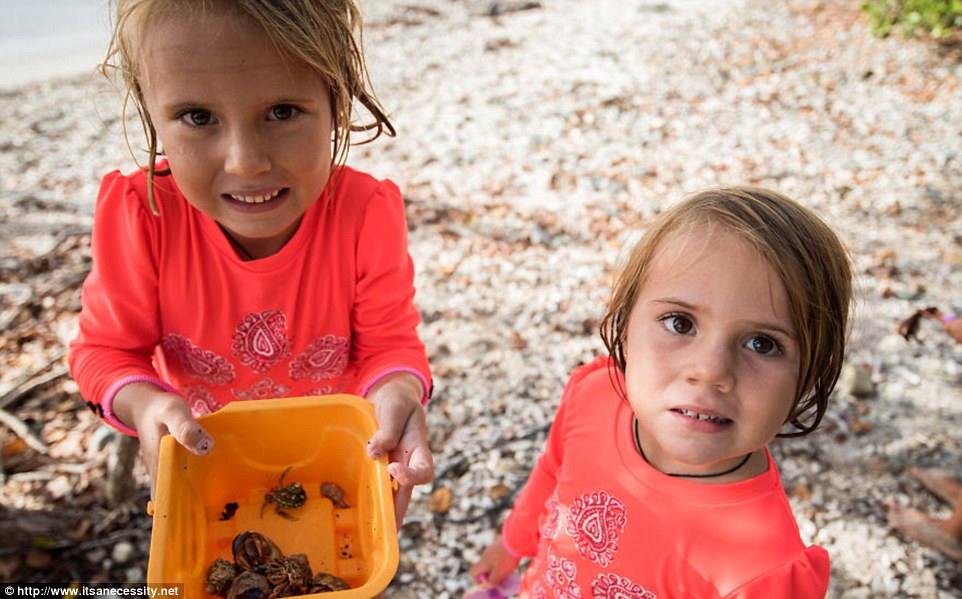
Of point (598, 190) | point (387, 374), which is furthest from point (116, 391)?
point (598, 190)

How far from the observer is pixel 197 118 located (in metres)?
1.32

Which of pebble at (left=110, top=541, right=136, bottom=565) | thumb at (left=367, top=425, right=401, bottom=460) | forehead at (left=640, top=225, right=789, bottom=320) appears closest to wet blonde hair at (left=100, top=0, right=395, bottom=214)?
thumb at (left=367, top=425, right=401, bottom=460)

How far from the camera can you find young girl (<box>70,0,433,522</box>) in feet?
4.16

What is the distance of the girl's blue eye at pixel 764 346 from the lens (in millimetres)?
1212

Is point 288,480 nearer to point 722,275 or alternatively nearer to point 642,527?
point 642,527

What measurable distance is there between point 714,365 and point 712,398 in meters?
0.05

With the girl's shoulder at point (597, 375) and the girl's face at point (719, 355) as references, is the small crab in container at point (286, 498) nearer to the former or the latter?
the girl's shoulder at point (597, 375)

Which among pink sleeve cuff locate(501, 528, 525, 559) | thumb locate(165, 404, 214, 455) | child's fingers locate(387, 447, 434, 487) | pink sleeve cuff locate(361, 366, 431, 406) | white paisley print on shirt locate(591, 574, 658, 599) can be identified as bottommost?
pink sleeve cuff locate(501, 528, 525, 559)

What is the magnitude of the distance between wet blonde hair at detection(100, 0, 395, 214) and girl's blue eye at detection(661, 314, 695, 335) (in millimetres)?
678

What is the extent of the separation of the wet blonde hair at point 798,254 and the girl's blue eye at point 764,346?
40 millimetres

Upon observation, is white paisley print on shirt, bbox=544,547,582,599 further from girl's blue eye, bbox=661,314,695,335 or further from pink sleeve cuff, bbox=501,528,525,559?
girl's blue eye, bbox=661,314,695,335

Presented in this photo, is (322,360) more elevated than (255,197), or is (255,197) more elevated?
(255,197)

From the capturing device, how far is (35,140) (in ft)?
16.8

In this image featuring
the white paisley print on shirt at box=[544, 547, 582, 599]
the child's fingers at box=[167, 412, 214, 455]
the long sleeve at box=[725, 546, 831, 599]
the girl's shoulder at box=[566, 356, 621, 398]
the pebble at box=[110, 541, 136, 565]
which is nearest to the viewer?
the long sleeve at box=[725, 546, 831, 599]
